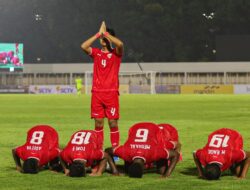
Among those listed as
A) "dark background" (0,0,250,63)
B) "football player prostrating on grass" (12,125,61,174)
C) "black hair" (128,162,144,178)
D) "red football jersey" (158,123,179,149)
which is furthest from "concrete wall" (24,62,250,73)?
"black hair" (128,162,144,178)

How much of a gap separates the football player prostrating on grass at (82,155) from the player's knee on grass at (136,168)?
1.78 ft

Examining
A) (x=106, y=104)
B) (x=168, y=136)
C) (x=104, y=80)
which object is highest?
(x=104, y=80)

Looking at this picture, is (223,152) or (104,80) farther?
(104,80)

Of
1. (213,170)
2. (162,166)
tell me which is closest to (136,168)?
(162,166)

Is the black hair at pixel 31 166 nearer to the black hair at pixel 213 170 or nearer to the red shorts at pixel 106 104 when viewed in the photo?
the red shorts at pixel 106 104

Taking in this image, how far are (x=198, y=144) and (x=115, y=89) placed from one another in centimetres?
474

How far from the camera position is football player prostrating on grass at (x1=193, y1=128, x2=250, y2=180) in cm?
955

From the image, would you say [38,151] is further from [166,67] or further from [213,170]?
[166,67]

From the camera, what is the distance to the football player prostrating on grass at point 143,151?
9766 millimetres

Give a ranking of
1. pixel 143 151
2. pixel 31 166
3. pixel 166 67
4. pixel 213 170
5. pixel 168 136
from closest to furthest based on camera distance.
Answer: pixel 213 170
pixel 143 151
pixel 31 166
pixel 168 136
pixel 166 67

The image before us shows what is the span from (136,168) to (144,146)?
357mm

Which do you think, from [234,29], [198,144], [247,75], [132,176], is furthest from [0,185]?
[234,29]

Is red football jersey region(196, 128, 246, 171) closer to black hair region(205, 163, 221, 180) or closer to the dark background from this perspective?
black hair region(205, 163, 221, 180)

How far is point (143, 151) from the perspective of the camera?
32.1 feet
